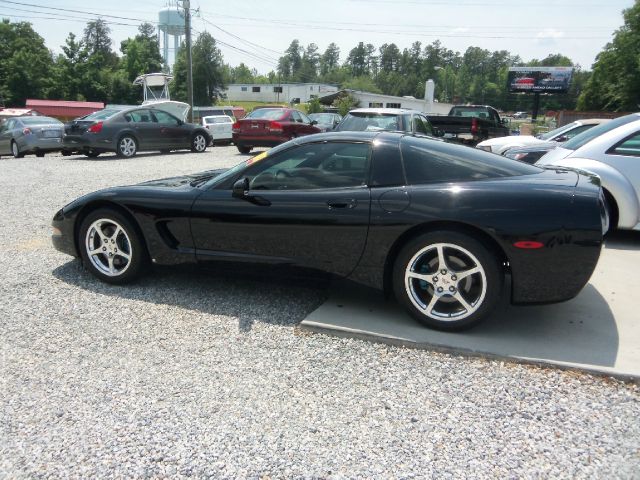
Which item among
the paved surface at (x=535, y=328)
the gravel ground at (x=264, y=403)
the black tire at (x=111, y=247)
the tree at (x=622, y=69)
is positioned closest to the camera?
the gravel ground at (x=264, y=403)

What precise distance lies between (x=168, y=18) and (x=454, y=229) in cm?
7120

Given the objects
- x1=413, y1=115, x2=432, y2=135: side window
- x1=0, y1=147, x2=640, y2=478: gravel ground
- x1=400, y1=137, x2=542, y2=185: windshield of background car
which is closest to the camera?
x1=0, y1=147, x2=640, y2=478: gravel ground

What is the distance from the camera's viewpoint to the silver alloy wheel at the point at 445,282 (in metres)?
3.40

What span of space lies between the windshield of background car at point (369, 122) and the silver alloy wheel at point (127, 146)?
7530 millimetres

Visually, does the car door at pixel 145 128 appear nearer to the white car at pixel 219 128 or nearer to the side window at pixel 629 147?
the white car at pixel 219 128

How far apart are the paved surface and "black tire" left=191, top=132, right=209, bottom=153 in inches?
528

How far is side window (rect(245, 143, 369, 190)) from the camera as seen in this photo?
3.82 metres

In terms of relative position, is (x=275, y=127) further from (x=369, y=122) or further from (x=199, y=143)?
(x=369, y=122)

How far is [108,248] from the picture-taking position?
441cm

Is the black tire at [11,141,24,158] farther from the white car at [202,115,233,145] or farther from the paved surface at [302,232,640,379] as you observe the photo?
the paved surface at [302,232,640,379]

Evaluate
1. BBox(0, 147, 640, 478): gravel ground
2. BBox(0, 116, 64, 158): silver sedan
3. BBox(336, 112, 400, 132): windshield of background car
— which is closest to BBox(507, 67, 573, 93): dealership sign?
BBox(0, 116, 64, 158): silver sedan

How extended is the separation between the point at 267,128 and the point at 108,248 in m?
11.7

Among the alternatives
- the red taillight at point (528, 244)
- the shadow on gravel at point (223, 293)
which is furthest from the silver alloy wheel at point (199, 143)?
the red taillight at point (528, 244)

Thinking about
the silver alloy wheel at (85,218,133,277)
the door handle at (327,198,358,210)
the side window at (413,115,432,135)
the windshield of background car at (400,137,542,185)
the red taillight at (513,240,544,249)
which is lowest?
the silver alloy wheel at (85,218,133,277)
